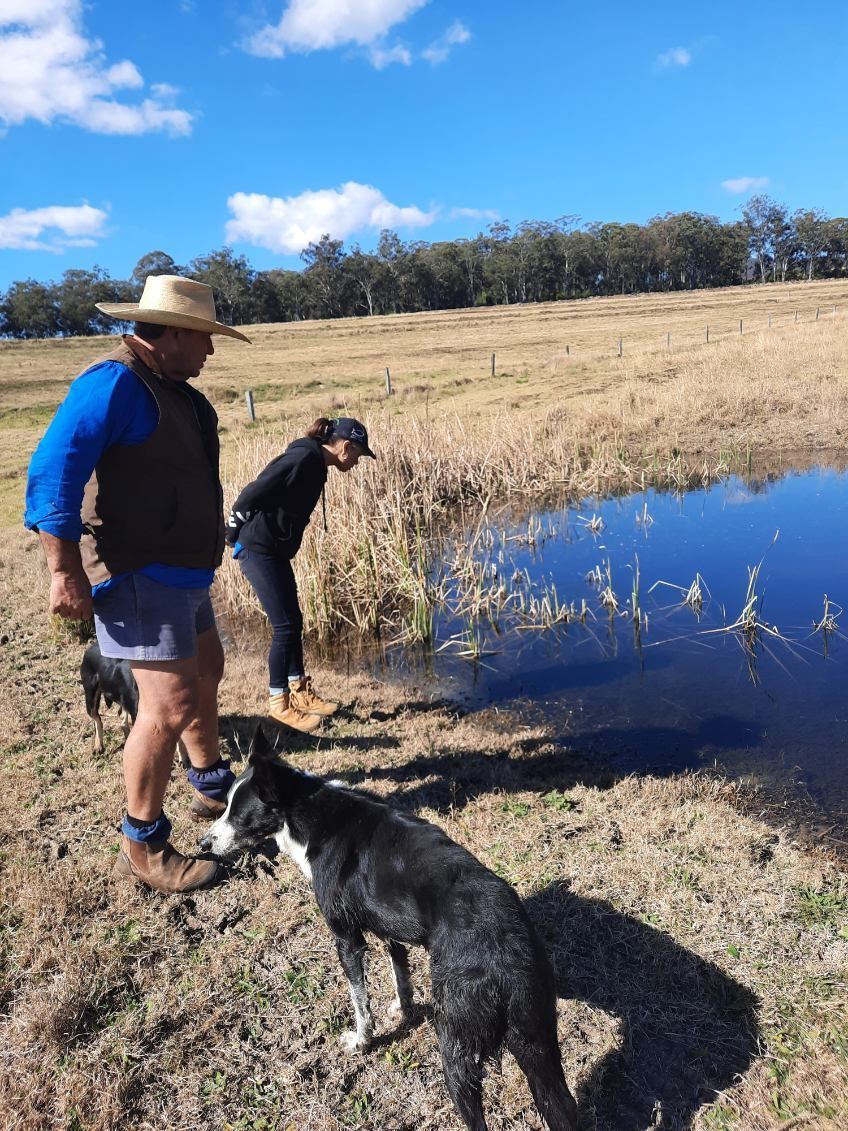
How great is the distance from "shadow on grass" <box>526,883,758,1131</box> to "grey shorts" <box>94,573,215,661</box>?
2065mm

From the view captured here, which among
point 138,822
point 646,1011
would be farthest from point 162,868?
point 646,1011

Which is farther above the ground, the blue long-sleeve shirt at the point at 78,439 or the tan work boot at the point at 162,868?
the blue long-sleeve shirt at the point at 78,439

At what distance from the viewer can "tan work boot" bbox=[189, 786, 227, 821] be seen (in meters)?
4.01

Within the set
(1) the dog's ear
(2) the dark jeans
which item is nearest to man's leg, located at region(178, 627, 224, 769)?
(1) the dog's ear

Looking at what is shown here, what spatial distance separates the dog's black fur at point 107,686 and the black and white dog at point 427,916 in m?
1.81

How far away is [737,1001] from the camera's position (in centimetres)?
279

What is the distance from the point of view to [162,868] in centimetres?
345

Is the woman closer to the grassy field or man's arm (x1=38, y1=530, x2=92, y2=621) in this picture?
the grassy field

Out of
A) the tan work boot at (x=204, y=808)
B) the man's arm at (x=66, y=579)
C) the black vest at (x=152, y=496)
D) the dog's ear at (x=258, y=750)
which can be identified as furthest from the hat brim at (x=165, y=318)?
the tan work boot at (x=204, y=808)

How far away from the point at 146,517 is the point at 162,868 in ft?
5.64

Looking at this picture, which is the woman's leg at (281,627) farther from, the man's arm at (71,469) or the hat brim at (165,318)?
the man's arm at (71,469)

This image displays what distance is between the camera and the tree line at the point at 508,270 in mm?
90562

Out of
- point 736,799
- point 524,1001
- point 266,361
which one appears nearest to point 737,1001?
point 524,1001

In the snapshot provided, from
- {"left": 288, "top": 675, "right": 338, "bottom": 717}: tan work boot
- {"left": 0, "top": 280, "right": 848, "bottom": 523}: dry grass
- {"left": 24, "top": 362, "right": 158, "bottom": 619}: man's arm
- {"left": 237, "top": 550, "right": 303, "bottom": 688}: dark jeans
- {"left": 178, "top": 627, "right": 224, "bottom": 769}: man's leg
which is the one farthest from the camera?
{"left": 0, "top": 280, "right": 848, "bottom": 523}: dry grass
